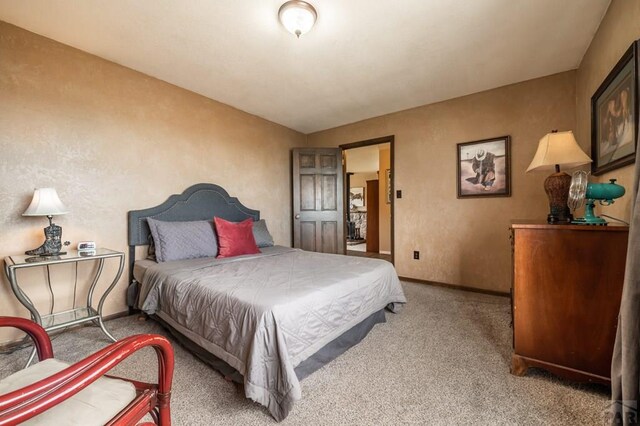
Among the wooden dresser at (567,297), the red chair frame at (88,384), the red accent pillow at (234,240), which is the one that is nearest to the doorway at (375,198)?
the red accent pillow at (234,240)

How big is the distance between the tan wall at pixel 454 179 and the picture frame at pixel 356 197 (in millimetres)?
5372

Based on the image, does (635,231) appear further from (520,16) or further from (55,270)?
(55,270)

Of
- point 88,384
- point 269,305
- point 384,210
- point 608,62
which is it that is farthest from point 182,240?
point 384,210

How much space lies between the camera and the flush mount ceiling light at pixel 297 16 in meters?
1.85

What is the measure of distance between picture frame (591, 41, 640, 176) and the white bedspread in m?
1.78

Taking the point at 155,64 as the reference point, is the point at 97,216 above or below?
below

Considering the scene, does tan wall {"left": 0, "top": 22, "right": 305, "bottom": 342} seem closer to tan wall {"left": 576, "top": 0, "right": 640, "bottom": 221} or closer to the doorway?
the doorway

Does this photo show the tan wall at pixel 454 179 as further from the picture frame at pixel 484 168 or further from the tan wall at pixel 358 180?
the tan wall at pixel 358 180

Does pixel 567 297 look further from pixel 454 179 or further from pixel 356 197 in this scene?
pixel 356 197

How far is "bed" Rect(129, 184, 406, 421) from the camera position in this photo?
1380 millimetres

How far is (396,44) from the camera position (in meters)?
2.34

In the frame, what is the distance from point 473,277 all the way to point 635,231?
9.09 ft

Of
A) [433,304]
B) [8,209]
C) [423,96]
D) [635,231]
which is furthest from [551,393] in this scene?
[8,209]

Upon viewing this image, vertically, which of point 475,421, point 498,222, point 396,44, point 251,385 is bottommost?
point 475,421
